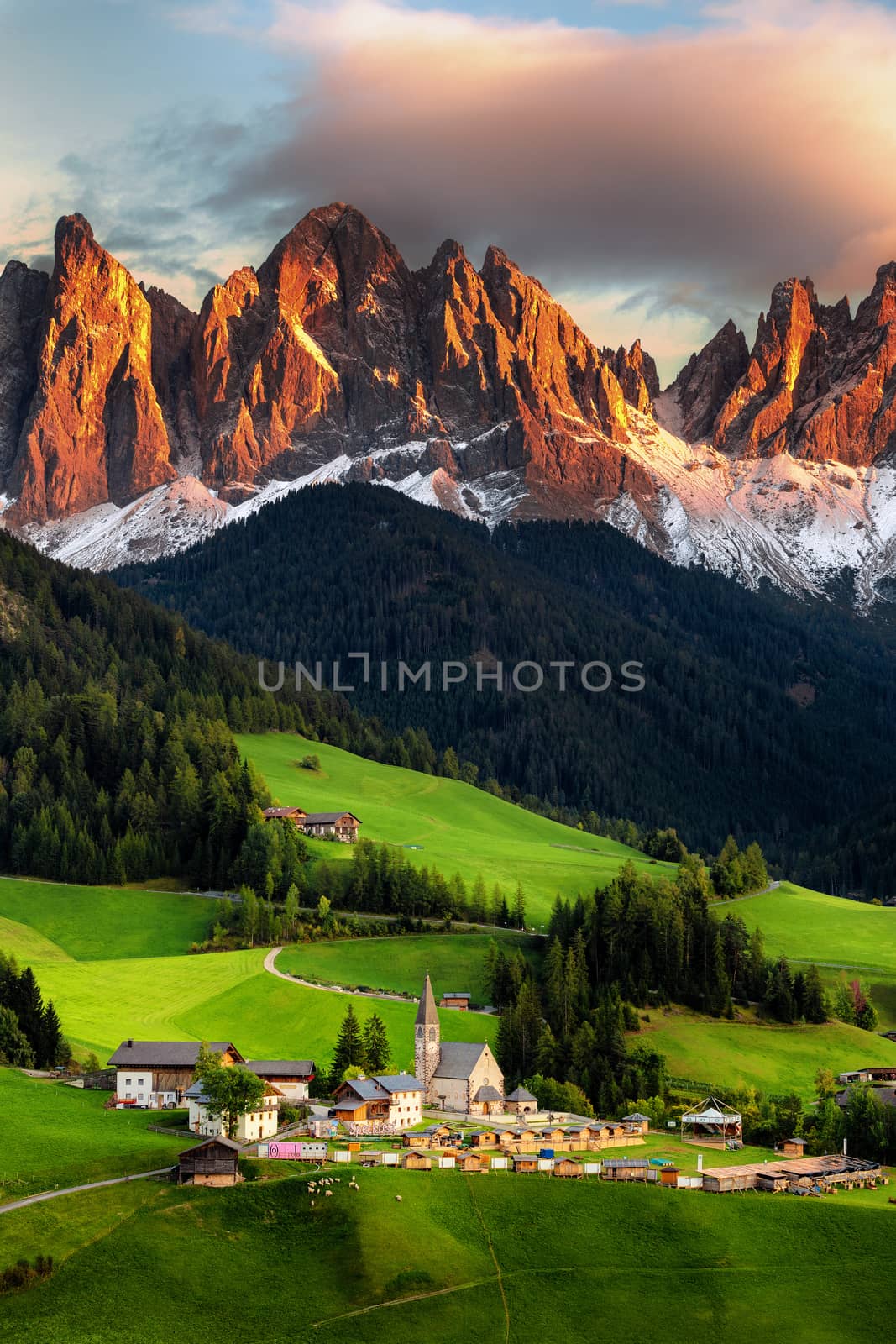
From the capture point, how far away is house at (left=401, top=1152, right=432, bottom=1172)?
291 feet

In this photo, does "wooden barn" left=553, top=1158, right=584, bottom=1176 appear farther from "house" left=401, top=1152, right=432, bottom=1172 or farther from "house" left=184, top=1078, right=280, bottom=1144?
"house" left=184, top=1078, right=280, bottom=1144

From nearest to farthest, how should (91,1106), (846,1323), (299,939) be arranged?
(846,1323) < (91,1106) < (299,939)

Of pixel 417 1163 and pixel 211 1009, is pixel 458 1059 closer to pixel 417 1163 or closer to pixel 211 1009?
pixel 417 1163

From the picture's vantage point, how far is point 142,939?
166 metres

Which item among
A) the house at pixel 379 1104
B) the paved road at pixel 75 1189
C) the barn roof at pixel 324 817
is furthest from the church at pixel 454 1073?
the barn roof at pixel 324 817

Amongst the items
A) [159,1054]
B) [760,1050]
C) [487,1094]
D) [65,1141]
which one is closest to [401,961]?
[760,1050]

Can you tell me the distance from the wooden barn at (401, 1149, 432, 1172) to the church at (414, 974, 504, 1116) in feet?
69.4

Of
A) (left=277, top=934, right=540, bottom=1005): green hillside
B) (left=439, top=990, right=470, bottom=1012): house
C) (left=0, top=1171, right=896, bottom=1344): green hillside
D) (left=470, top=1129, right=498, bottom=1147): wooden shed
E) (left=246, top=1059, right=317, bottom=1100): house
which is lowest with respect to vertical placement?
(left=0, top=1171, right=896, bottom=1344): green hillside

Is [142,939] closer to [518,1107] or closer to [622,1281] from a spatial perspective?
[518,1107]

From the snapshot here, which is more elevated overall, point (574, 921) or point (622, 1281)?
point (574, 921)

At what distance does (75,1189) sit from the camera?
273 ft

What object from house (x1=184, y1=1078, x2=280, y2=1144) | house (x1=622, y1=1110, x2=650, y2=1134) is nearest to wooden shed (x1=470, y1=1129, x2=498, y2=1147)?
house (x1=622, y1=1110, x2=650, y2=1134)

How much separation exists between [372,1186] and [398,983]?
6729 cm

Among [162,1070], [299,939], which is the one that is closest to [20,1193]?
[162,1070]
